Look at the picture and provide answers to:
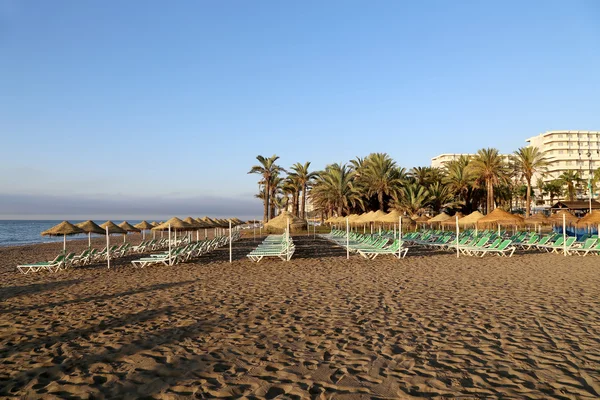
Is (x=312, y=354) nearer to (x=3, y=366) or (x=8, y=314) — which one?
(x=3, y=366)

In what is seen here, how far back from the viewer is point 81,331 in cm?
579

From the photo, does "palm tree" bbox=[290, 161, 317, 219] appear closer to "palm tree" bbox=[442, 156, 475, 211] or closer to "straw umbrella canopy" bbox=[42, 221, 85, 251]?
"palm tree" bbox=[442, 156, 475, 211]

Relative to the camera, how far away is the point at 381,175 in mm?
38406

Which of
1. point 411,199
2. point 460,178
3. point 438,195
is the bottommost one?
point 411,199

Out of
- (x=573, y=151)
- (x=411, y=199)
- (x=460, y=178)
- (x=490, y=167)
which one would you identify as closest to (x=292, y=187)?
(x=411, y=199)

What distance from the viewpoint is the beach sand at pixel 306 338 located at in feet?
12.6

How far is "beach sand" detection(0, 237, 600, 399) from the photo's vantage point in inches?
151

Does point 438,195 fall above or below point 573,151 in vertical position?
below

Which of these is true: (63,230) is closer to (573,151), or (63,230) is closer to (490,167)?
(490,167)

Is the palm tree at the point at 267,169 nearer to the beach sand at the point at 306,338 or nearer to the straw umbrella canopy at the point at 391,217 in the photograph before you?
the straw umbrella canopy at the point at 391,217

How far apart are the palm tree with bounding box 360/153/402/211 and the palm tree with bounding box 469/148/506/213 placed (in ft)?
24.9

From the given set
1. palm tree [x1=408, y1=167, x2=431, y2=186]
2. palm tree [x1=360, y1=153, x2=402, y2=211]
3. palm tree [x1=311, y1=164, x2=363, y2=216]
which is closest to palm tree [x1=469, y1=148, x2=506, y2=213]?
palm tree [x1=408, y1=167, x2=431, y2=186]

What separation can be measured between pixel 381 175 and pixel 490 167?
33.5 ft

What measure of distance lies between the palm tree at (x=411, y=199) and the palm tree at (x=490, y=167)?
18.2ft
